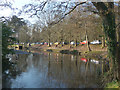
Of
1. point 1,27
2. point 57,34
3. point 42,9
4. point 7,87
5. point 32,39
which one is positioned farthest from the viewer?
point 32,39

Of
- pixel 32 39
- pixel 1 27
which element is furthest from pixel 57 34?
pixel 1 27

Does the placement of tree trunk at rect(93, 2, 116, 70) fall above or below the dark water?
above

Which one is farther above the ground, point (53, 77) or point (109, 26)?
point (109, 26)

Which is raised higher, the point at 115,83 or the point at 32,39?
the point at 32,39

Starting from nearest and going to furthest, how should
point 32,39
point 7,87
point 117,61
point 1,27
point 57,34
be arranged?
point 7,87, point 117,61, point 1,27, point 57,34, point 32,39

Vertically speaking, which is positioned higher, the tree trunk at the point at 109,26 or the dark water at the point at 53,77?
the tree trunk at the point at 109,26

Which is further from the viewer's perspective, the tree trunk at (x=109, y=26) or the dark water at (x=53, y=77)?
the dark water at (x=53, y=77)

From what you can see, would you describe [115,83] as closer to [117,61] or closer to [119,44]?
[117,61]

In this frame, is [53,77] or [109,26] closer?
[109,26]

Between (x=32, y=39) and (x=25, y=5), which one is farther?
(x=32, y=39)

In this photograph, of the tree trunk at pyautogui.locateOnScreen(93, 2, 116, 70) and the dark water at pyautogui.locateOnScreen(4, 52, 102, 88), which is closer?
the tree trunk at pyautogui.locateOnScreen(93, 2, 116, 70)

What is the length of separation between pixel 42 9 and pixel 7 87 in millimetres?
5278

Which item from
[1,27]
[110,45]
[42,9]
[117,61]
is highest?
[42,9]

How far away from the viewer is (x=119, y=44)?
7.17 meters
